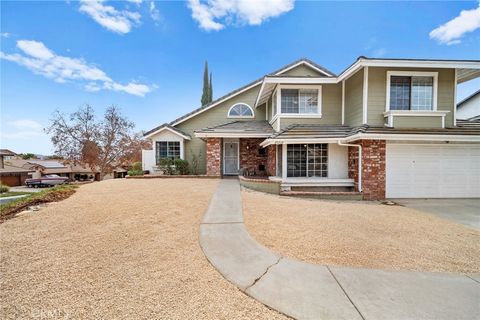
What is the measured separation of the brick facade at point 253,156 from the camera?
44.2 ft

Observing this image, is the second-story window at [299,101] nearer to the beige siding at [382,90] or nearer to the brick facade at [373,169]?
the beige siding at [382,90]

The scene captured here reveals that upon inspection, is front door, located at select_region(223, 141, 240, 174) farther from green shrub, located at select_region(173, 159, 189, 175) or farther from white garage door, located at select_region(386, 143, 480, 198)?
white garage door, located at select_region(386, 143, 480, 198)

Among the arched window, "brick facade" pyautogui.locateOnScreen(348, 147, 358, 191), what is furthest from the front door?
"brick facade" pyautogui.locateOnScreen(348, 147, 358, 191)

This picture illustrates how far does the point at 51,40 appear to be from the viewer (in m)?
11.3

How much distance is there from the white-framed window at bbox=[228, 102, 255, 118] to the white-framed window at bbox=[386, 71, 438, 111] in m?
8.50

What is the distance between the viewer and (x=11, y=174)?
28984 mm

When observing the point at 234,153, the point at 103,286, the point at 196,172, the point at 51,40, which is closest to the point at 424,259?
the point at 103,286

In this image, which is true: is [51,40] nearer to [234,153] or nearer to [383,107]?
[234,153]

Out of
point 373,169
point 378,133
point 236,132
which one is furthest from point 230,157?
point 378,133

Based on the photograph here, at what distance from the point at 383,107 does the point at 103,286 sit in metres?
11.3

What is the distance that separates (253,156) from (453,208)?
9628 mm

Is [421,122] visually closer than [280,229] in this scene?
No

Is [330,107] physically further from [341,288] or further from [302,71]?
[341,288]

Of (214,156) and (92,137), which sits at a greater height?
(92,137)
